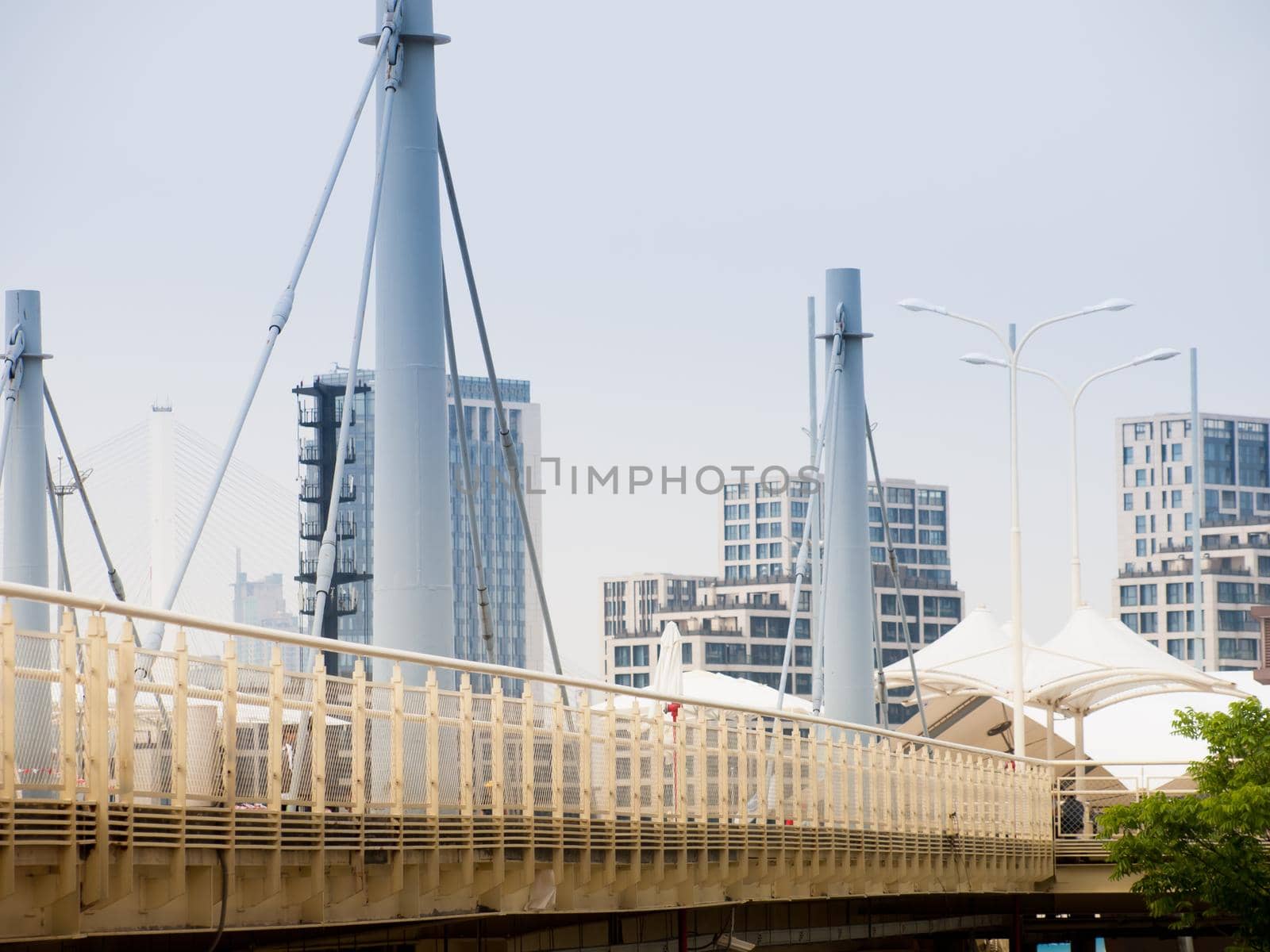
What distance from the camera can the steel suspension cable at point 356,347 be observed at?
65.5 ft

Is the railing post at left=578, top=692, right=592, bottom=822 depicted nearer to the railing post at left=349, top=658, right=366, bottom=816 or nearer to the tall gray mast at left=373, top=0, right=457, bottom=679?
the tall gray mast at left=373, top=0, right=457, bottom=679

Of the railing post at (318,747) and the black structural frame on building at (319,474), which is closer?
the railing post at (318,747)

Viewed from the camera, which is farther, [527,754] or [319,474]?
[319,474]

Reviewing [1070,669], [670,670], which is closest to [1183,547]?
[1070,669]

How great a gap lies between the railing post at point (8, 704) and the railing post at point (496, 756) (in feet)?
19.0

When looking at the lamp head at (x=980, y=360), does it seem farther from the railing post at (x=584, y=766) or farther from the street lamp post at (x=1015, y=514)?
the railing post at (x=584, y=766)

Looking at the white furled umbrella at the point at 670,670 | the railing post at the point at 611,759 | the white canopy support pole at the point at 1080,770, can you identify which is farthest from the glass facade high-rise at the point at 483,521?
the railing post at the point at 611,759

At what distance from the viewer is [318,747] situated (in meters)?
14.1

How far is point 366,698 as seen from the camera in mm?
14883

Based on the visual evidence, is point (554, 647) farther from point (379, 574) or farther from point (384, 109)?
point (384, 109)

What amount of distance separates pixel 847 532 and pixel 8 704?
86.5ft

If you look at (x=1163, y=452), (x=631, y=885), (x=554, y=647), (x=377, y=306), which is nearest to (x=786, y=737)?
(x=554, y=647)

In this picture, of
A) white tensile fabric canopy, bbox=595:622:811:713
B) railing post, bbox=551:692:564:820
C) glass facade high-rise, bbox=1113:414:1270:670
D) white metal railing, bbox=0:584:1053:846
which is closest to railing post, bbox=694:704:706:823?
white metal railing, bbox=0:584:1053:846

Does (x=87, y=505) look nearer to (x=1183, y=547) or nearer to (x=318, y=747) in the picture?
(x=318, y=747)
